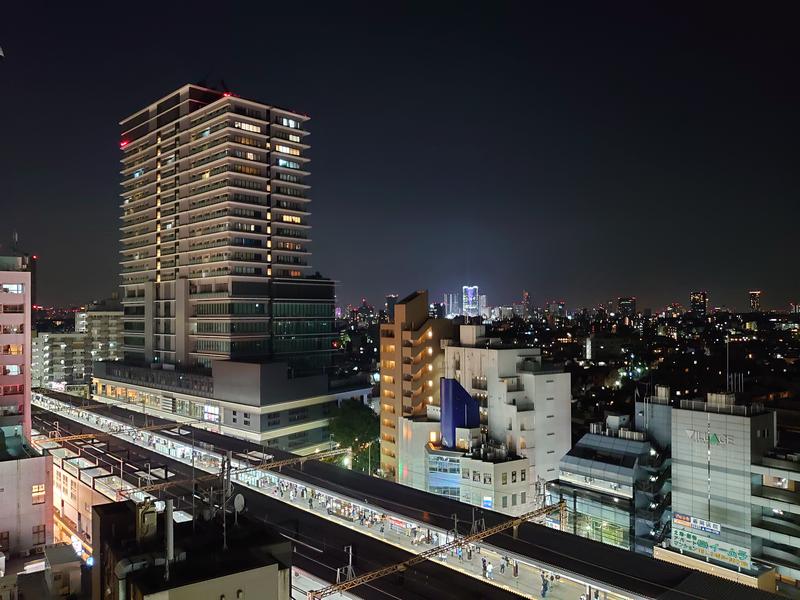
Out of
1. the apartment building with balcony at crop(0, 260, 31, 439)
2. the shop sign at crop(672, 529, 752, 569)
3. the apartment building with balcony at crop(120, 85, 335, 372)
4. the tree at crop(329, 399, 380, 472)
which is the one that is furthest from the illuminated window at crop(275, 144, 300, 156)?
the shop sign at crop(672, 529, 752, 569)

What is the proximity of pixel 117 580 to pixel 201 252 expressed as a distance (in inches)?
2508

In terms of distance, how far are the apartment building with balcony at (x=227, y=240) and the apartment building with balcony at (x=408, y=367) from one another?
2359 centimetres

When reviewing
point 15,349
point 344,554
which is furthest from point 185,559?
point 15,349

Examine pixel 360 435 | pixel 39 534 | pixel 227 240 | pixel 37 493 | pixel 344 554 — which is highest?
pixel 227 240

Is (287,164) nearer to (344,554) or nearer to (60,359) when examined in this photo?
(344,554)

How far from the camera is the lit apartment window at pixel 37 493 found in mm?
29156

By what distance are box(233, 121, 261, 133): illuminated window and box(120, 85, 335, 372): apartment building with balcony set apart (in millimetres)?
161

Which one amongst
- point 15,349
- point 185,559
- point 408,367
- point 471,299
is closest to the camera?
point 185,559

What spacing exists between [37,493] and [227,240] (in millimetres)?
42570

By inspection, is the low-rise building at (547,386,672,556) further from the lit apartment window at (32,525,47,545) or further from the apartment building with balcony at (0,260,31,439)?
the apartment building with balcony at (0,260,31,439)

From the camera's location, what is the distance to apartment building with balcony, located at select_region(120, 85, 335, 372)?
225ft

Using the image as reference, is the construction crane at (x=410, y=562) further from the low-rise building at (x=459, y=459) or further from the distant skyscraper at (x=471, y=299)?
the distant skyscraper at (x=471, y=299)

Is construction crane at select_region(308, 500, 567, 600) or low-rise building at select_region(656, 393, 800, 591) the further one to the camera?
low-rise building at select_region(656, 393, 800, 591)

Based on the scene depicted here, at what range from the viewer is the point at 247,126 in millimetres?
70312
